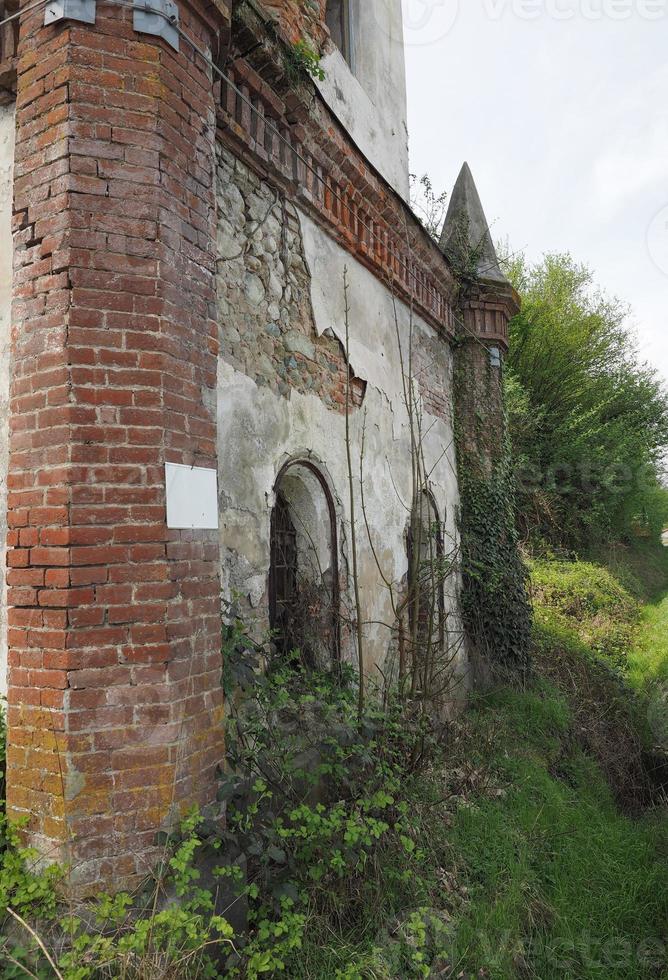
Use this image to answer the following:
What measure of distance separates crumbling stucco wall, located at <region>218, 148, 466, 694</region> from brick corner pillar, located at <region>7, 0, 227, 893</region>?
0.88 meters

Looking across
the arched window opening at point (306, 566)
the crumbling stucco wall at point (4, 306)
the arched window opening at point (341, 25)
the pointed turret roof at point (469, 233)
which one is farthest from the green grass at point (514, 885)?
the arched window opening at point (341, 25)

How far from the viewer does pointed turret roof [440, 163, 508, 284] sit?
902 cm

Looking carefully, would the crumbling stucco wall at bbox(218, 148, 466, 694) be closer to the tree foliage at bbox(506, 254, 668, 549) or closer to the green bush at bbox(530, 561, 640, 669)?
the green bush at bbox(530, 561, 640, 669)

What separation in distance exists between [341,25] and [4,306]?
553cm

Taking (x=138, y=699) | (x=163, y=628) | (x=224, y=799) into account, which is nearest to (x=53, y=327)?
(x=163, y=628)

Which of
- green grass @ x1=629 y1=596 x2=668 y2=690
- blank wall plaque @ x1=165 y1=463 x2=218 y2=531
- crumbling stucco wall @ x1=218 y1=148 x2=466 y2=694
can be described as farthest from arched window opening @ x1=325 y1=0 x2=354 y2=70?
green grass @ x1=629 y1=596 x2=668 y2=690

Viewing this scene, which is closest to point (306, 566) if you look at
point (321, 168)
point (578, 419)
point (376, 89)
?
point (321, 168)

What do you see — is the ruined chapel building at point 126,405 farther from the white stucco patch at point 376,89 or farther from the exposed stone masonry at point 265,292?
the white stucco patch at point 376,89

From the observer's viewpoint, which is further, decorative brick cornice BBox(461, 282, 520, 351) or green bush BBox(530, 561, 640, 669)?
green bush BBox(530, 561, 640, 669)

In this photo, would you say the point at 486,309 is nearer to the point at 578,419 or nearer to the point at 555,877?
the point at 555,877

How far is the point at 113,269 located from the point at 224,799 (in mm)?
2458

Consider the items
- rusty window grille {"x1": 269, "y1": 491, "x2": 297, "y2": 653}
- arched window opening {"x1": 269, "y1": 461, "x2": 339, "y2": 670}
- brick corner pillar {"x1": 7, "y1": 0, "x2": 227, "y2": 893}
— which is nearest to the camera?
brick corner pillar {"x1": 7, "y1": 0, "x2": 227, "y2": 893}

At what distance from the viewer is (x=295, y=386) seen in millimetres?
4840

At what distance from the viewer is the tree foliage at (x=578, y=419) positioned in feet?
58.7
